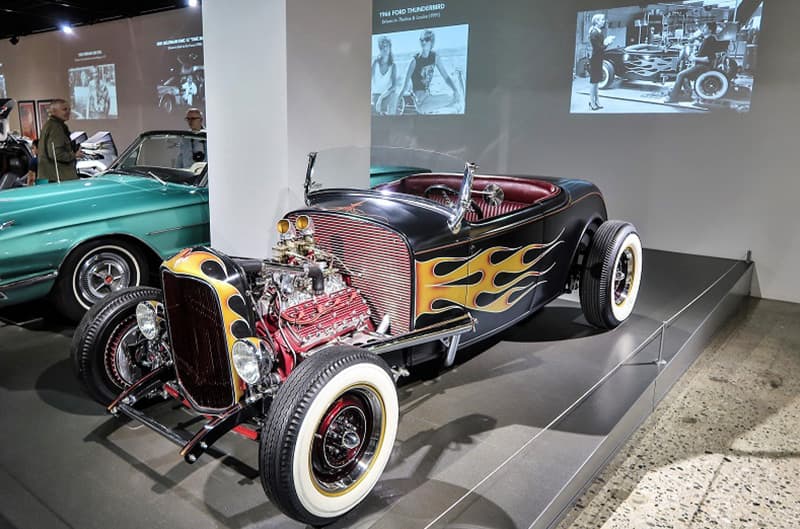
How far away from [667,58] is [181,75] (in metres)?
7.05

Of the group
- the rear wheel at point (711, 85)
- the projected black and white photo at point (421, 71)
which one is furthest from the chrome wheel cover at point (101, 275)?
the rear wheel at point (711, 85)

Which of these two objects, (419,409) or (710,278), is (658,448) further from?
(710,278)

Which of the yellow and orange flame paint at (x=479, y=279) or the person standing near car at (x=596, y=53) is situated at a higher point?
the person standing near car at (x=596, y=53)

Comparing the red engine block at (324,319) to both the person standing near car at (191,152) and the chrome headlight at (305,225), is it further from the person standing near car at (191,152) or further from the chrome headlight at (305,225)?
the person standing near car at (191,152)

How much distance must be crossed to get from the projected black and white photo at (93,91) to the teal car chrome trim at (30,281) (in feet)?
24.6

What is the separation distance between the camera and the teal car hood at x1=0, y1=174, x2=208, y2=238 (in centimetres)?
381

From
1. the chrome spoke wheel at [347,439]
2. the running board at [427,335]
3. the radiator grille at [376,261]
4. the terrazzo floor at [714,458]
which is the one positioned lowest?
the terrazzo floor at [714,458]

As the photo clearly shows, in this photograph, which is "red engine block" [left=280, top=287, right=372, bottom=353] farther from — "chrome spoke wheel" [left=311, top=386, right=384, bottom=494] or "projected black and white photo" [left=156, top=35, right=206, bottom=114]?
"projected black and white photo" [left=156, top=35, right=206, bottom=114]

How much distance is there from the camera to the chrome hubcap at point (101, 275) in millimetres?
4043

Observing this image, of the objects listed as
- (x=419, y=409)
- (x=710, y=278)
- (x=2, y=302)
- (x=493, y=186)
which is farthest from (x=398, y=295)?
(x=710, y=278)

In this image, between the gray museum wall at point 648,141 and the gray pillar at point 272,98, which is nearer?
the gray pillar at point 272,98

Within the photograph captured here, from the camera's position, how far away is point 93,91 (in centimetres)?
1059

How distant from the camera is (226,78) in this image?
388 centimetres

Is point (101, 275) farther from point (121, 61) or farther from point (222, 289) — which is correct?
point (121, 61)
